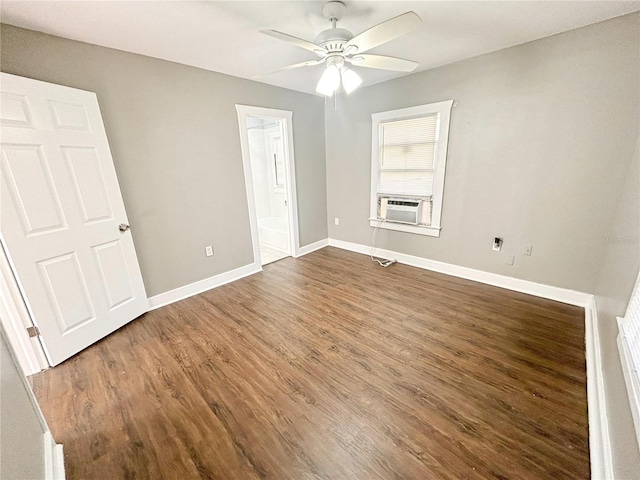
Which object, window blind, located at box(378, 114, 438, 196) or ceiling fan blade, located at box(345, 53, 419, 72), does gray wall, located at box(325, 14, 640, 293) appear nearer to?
window blind, located at box(378, 114, 438, 196)

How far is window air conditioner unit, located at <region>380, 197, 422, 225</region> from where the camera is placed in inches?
136

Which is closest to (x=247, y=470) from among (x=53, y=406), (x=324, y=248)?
(x=53, y=406)

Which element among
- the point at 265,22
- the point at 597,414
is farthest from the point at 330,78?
the point at 597,414

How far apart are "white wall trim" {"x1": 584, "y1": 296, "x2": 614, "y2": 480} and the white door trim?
331 centimetres

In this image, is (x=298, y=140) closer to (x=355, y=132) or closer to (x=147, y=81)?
(x=355, y=132)

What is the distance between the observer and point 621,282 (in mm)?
1599

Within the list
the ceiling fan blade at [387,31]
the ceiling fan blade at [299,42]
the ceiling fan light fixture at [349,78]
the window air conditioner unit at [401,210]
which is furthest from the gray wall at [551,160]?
the ceiling fan blade at [299,42]

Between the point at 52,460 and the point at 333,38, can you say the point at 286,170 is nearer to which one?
the point at 333,38

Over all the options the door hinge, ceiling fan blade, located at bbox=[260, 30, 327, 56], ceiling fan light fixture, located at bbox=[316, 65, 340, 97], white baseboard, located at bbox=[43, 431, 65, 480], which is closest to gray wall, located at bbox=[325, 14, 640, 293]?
ceiling fan light fixture, located at bbox=[316, 65, 340, 97]

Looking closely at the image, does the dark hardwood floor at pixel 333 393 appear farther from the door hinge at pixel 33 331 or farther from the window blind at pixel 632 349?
the window blind at pixel 632 349

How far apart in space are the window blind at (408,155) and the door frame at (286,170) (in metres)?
1.27

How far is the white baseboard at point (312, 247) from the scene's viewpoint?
427 centimetres

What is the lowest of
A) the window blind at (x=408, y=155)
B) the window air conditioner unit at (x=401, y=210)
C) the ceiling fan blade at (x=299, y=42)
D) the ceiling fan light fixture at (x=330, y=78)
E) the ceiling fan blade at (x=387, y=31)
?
the window air conditioner unit at (x=401, y=210)

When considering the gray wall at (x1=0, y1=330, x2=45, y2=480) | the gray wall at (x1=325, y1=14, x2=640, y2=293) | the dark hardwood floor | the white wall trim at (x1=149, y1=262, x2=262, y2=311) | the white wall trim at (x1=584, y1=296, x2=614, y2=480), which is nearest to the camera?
the gray wall at (x1=0, y1=330, x2=45, y2=480)
